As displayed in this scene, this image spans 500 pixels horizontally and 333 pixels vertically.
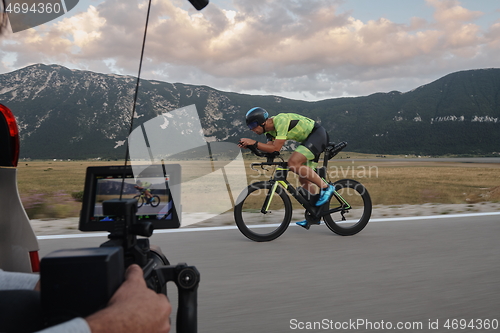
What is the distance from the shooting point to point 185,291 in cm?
147

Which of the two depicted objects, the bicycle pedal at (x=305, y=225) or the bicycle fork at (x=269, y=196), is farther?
the bicycle pedal at (x=305, y=225)

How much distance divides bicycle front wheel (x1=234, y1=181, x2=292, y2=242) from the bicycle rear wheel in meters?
0.69

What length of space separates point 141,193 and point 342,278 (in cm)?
253

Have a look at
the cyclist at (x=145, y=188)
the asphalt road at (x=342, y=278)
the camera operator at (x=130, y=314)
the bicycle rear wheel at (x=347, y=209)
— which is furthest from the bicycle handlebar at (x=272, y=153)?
the camera operator at (x=130, y=314)

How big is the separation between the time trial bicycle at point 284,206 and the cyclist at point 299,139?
111mm

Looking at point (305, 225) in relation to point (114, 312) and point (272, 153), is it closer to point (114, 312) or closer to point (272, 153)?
point (272, 153)

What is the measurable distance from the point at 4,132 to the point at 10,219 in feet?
1.30

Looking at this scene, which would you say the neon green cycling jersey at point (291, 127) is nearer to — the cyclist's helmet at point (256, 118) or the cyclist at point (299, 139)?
the cyclist at point (299, 139)

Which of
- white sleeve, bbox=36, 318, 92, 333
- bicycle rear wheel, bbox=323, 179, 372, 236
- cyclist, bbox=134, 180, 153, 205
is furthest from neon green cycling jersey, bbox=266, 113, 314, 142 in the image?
white sleeve, bbox=36, 318, 92, 333

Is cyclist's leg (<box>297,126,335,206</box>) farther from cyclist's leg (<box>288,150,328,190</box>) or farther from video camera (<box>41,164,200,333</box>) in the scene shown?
video camera (<box>41,164,200,333</box>)

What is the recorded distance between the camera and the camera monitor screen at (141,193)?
188 cm

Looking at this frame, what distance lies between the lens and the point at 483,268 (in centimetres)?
433

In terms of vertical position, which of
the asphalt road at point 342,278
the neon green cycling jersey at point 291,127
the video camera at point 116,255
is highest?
the neon green cycling jersey at point 291,127

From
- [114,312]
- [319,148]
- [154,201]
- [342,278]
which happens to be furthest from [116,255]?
[319,148]
